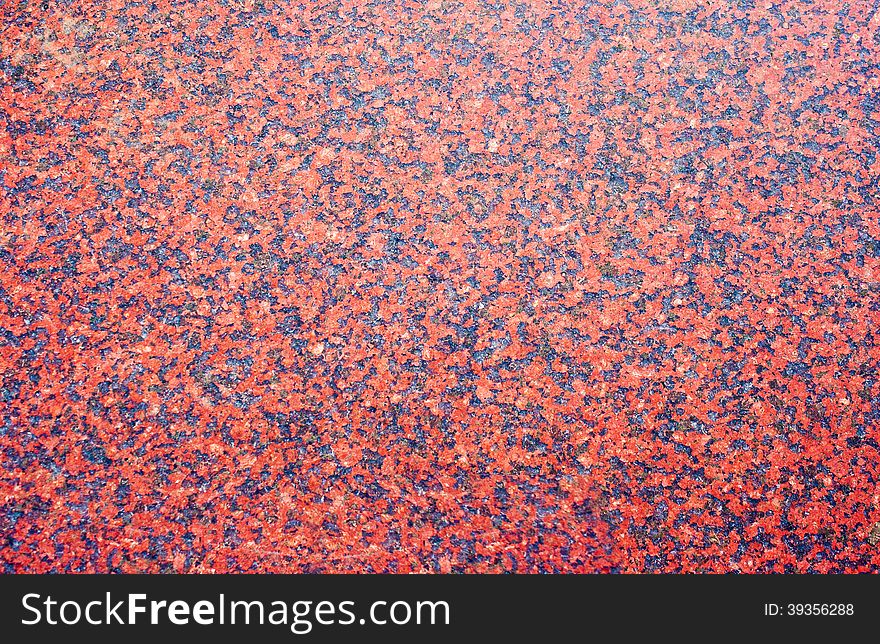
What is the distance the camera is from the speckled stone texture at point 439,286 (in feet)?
2.67

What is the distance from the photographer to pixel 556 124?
3.30 ft

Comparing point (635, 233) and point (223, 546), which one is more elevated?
point (635, 233)

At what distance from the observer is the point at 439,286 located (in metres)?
0.91

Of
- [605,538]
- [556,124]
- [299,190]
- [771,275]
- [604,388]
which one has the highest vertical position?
[556,124]

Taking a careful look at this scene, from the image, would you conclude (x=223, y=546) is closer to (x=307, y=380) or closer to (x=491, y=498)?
(x=307, y=380)

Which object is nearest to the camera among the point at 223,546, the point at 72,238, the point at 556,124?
the point at 223,546

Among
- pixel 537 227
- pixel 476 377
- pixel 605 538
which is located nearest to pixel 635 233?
pixel 537 227

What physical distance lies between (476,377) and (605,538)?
0.26 m

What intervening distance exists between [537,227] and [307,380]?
15.7 inches

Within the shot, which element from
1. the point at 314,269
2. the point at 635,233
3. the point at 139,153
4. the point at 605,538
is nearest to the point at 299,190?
the point at 314,269

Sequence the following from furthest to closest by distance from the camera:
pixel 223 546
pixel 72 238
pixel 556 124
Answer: pixel 556 124, pixel 72 238, pixel 223 546

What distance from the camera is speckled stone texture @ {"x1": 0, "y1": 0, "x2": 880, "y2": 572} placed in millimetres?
814

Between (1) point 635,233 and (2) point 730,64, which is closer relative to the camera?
(1) point 635,233

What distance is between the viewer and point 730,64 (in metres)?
1.05
